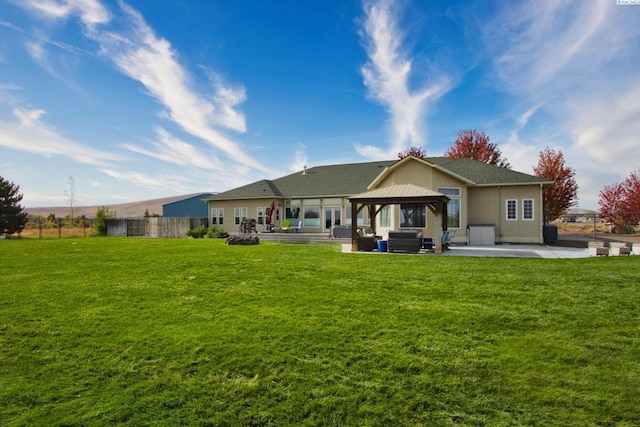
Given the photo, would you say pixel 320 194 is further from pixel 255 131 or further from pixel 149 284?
pixel 149 284

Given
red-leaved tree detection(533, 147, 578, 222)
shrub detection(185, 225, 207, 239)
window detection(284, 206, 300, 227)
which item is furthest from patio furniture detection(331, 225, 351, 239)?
red-leaved tree detection(533, 147, 578, 222)

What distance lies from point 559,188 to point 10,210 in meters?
46.1

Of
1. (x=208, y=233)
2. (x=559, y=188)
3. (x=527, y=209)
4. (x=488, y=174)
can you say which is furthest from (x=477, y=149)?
(x=208, y=233)

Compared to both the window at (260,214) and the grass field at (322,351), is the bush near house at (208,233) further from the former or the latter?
the grass field at (322,351)

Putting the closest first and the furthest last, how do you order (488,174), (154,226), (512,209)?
1. (512,209)
2. (488,174)
3. (154,226)

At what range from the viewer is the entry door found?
24.7 meters

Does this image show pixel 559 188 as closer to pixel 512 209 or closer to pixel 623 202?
pixel 623 202

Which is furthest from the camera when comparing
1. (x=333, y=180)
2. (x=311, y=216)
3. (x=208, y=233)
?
(x=333, y=180)

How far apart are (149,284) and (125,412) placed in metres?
5.36

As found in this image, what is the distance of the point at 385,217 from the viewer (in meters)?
19.2

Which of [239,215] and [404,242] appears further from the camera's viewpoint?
[239,215]

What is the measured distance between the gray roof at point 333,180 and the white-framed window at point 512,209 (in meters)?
Answer: 1.89

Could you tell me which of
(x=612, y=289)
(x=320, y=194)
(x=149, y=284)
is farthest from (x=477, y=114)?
(x=149, y=284)

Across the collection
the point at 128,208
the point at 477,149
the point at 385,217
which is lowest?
the point at 385,217
